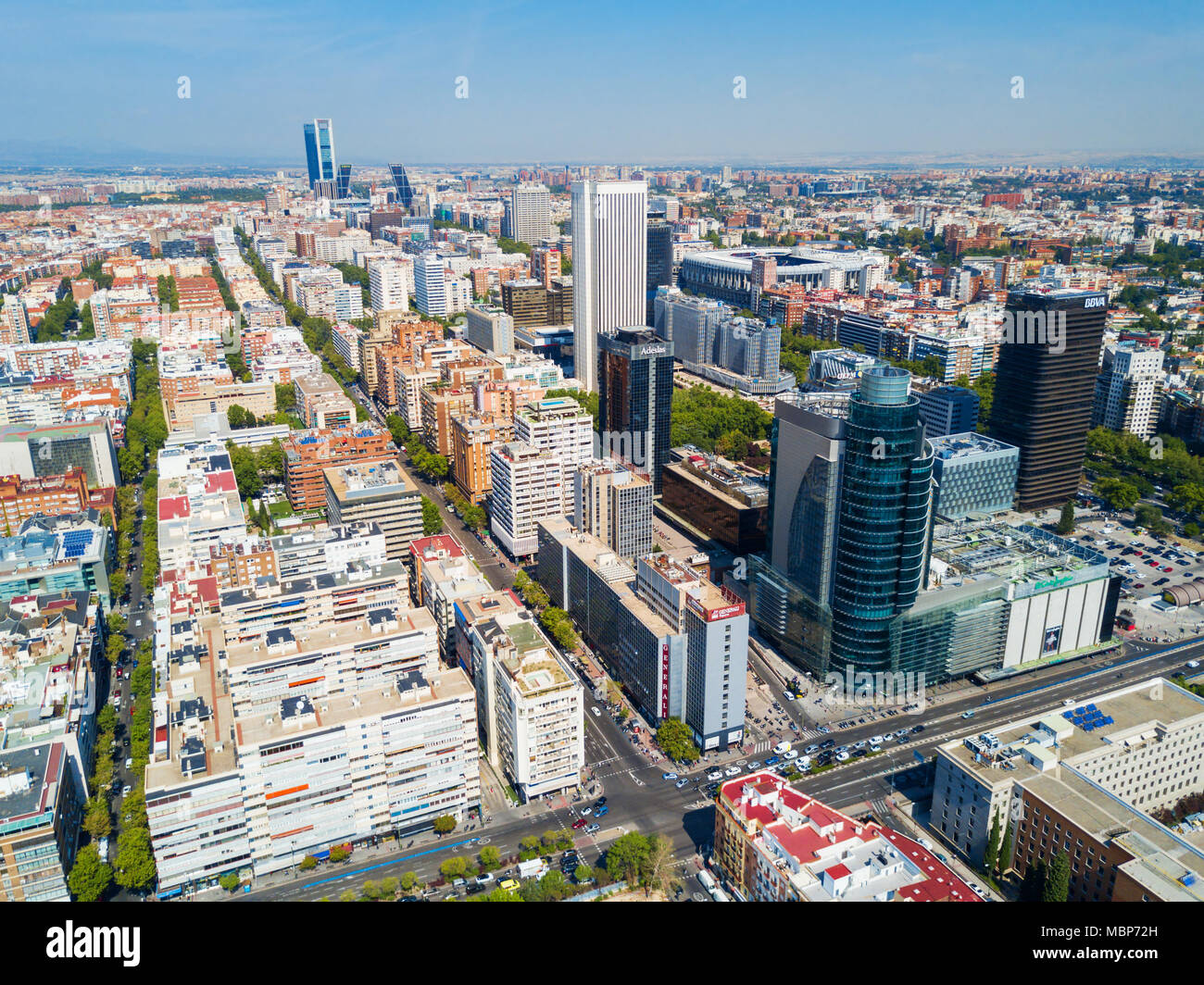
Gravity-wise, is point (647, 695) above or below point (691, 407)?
below

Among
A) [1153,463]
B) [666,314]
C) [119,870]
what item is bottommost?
[119,870]

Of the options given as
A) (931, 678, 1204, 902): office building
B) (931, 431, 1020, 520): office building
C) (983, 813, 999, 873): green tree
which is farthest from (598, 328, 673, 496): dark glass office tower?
(983, 813, 999, 873): green tree

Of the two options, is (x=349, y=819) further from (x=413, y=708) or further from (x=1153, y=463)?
(x=1153, y=463)

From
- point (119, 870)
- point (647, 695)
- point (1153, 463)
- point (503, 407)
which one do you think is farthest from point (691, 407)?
point (119, 870)

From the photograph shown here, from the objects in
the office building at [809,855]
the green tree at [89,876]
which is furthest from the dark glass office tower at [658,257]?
the green tree at [89,876]

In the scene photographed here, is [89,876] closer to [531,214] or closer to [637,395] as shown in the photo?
[637,395]

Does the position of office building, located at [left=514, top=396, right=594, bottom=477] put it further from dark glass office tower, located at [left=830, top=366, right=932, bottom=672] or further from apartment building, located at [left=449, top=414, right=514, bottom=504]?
dark glass office tower, located at [left=830, top=366, right=932, bottom=672]

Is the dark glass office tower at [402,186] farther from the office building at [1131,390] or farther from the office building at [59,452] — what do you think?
the office building at [1131,390]
